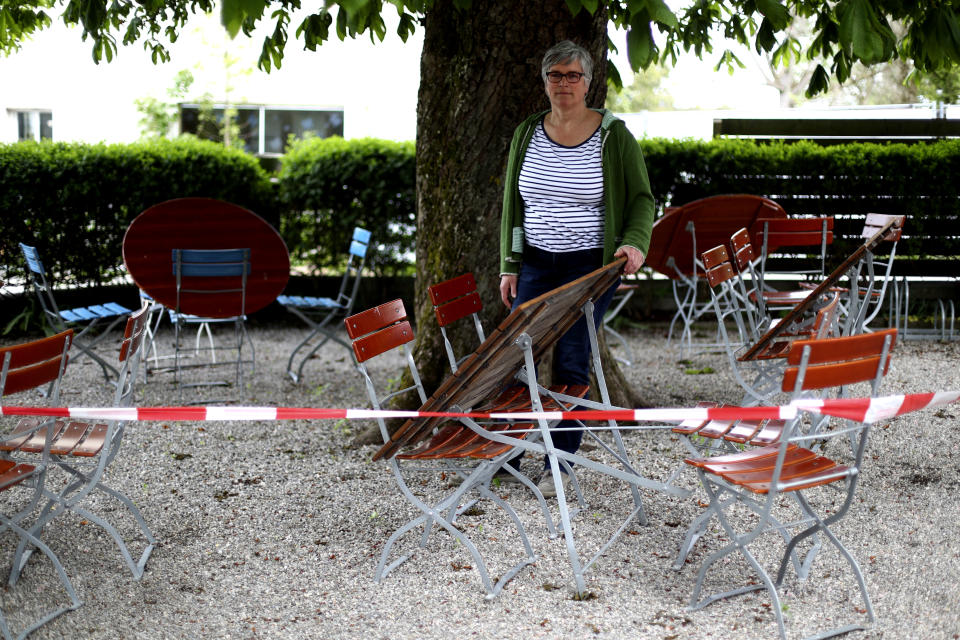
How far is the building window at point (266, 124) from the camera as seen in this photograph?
65.4 feet

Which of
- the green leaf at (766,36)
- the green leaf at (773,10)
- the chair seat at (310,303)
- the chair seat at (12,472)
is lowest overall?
the chair seat at (310,303)

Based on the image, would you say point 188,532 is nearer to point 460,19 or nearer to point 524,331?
point 524,331

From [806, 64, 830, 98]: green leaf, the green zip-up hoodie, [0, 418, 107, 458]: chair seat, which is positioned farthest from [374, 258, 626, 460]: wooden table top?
[806, 64, 830, 98]: green leaf

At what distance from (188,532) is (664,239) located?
4745mm

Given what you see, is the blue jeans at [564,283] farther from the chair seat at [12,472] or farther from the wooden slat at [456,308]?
the chair seat at [12,472]

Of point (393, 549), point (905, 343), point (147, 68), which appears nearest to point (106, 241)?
point (393, 549)

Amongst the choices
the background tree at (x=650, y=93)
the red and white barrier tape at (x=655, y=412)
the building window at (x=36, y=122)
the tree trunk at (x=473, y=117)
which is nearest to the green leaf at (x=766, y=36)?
the tree trunk at (x=473, y=117)

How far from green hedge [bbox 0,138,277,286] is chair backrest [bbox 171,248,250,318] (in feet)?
9.60

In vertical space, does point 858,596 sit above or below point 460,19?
below

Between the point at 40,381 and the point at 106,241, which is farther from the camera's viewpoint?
the point at 106,241

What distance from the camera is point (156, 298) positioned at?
264 inches

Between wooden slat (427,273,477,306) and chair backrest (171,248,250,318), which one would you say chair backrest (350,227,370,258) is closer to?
chair backrest (171,248,250,318)

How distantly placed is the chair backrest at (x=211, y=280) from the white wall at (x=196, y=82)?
43.5 ft

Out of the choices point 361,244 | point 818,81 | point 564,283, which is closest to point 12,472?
point 564,283
